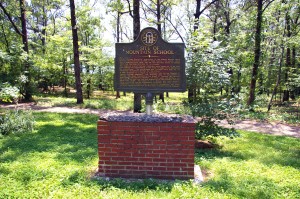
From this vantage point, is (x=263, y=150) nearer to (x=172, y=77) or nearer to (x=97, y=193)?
(x=172, y=77)

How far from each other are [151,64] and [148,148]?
161cm

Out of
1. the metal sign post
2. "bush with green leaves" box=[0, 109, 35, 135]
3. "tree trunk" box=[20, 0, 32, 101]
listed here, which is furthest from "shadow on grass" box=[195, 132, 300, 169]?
"tree trunk" box=[20, 0, 32, 101]

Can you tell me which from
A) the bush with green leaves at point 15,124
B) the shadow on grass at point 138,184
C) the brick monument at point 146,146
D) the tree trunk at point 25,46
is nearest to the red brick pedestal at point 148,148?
the brick monument at point 146,146

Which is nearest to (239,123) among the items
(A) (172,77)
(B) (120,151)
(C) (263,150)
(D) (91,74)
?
(C) (263,150)

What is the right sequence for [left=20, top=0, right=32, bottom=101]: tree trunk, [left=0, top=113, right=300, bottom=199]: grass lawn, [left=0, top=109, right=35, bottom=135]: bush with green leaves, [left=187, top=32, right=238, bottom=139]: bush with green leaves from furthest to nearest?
[left=20, top=0, right=32, bottom=101]: tree trunk
[left=0, top=109, right=35, bottom=135]: bush with green leaves
[left=187, top=32, right=238, bottom=139]: bush with green leaves
[left=0, top=113, right=300, bottom=199]: grass lawn

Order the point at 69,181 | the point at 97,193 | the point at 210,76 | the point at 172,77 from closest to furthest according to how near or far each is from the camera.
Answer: the point at 97,193 < the point at 69,181 < the point at 172,77 < the point at 210,76

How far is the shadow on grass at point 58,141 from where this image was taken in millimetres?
5809

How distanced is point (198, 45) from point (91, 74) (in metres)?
18.8

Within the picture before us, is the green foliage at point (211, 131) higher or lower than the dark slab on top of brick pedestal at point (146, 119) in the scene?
lower

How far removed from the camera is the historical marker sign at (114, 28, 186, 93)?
195 inches

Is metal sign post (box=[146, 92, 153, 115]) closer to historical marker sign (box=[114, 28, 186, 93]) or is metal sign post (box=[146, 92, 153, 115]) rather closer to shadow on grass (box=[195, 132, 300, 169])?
historical marker sign (box=[114, 28, 186, 93])

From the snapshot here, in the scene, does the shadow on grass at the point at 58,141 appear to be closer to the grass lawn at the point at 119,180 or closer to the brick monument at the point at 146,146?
the grass lawn at the point at 119,180

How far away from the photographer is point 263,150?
277 inches

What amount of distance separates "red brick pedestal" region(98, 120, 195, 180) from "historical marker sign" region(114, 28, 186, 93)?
89cm
